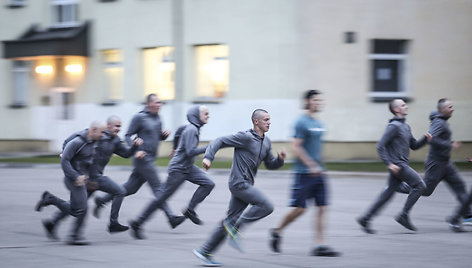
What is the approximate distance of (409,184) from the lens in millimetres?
10492

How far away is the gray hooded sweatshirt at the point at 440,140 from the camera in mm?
10742

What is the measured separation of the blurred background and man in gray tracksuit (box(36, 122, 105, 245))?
1153cm

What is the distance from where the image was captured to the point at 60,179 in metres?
19.1

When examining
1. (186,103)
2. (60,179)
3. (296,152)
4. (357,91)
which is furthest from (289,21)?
(296,152)

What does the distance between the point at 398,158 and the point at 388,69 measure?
1350 centimetres

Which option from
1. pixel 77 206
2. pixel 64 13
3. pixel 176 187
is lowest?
pixel 77 206

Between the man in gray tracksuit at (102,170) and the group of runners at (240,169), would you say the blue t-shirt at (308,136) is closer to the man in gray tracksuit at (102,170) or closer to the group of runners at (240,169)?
the group of runners at (240,169)

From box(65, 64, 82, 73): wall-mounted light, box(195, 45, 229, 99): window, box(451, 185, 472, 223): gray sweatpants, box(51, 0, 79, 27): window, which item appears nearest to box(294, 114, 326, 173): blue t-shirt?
box(451, 185, 472, 223): gray sweatpants

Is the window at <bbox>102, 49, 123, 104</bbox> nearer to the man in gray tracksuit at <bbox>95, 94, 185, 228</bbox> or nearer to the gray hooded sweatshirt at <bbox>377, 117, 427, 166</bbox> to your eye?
the man in gray tracksuit at <bbox>95, 94, 185, 228</bbox>

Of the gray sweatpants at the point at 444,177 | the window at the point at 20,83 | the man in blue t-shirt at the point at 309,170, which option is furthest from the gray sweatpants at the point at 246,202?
the window at the point at 20,83

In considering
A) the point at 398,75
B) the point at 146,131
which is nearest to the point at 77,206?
the point at 146,131

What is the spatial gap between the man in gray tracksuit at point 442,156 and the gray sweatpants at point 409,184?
0.61 ft

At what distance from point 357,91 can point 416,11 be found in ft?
9.20

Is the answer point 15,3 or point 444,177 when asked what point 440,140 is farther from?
point 15,3
